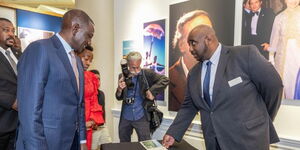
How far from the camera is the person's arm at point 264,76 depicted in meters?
1.62

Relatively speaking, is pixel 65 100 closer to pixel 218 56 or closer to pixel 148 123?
Result: pixel 218 56

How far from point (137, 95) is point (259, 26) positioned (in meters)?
1.59

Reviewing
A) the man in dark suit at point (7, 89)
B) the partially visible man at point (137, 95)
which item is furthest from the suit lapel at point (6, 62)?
the partially visible man at point (137, 95)

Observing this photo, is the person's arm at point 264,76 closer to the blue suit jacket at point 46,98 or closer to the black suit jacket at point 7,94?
the blue suit jacket at point 46,98

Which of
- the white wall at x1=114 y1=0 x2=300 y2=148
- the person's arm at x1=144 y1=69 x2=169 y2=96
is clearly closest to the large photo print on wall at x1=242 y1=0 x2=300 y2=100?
the white wall at x1=114 y1=0 x2=300 y2=148

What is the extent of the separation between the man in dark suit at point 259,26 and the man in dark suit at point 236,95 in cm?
83

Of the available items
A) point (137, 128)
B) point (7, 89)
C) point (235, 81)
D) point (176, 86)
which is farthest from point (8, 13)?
point (235, 81)

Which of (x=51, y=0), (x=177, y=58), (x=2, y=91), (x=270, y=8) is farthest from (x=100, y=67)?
(x=270, y=8)

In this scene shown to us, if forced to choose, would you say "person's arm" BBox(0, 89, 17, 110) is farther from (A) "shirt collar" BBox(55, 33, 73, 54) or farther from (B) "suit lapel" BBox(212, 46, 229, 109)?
(B) "suit lapel" BBox(212, 46, 229, 109)

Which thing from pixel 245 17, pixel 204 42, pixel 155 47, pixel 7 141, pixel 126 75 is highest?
pixel 245 17

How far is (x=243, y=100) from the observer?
1.64 metres

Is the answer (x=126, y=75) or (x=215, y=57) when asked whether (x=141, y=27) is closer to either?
(x=126, y=75)

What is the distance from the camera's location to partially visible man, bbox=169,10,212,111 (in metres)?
3.09

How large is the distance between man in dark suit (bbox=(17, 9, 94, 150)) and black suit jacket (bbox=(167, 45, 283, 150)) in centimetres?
92
